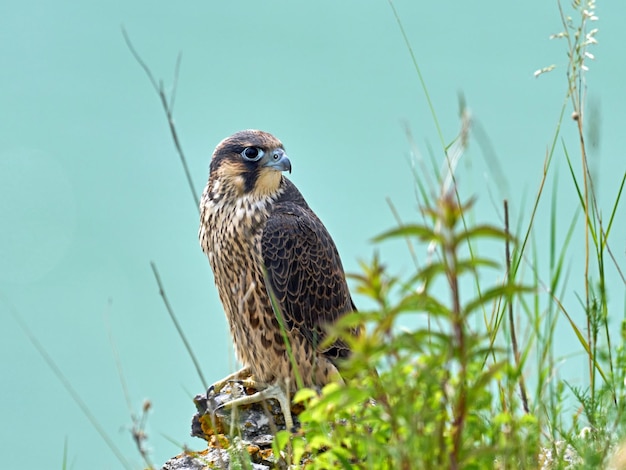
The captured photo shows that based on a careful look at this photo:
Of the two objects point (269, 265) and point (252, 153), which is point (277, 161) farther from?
point (269, 265)

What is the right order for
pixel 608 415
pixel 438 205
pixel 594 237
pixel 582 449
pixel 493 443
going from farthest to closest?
pixel 594 237, pixel 608 415, pixel 582 449, pixel 493 443, pixel 438 205

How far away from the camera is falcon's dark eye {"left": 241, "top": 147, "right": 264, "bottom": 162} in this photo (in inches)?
193

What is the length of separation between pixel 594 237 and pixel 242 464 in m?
1.76

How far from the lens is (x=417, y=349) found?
6.90 feet

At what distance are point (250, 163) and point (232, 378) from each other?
117 cm

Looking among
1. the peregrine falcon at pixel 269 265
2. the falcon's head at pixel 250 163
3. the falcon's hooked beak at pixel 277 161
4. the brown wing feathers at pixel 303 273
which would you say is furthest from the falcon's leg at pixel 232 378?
the falcon's hooked beak at pixel 277 161

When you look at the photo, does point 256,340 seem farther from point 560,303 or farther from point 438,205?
point 438,205

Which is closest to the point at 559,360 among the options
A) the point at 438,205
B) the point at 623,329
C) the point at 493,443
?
the point at 623,329

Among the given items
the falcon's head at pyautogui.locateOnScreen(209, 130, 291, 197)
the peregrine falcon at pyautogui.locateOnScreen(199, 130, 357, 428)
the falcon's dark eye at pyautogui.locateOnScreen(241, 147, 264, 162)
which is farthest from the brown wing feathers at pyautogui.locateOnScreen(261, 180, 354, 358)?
the falcon's dark eye at pyautogui.locateOnScreen(241, 147, 264, 162)

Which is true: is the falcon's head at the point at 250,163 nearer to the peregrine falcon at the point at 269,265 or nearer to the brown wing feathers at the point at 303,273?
the peregrine falcon at the point at 269,265

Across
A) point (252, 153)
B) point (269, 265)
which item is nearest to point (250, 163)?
point (252, 153)

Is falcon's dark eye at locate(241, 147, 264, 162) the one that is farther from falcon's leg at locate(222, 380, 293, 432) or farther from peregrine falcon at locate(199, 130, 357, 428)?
falcon's leg at locate(222, 380, 293, 432)

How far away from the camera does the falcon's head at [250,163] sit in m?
4.90

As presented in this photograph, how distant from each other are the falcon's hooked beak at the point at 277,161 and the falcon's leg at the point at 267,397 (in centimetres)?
114
